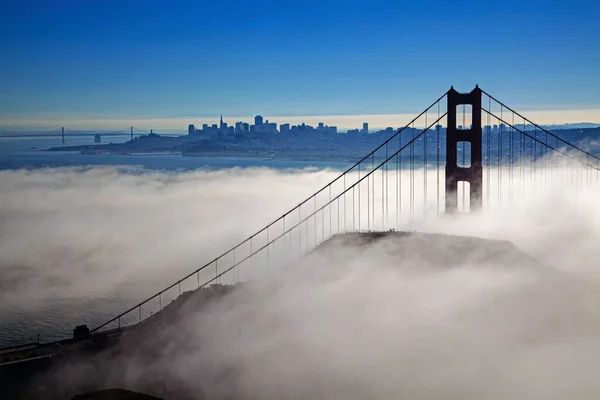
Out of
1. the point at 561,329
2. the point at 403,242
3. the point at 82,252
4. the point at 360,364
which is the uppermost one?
the point at 403,242

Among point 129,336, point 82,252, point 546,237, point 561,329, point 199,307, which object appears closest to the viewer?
point 561,329

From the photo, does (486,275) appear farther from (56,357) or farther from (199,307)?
(56,357)

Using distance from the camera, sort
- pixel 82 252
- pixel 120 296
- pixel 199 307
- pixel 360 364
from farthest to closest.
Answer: pixel 82 252 < pixel 120 296 < pixel 199 307 < pixel 360 364

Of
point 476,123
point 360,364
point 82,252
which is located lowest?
point 82,252

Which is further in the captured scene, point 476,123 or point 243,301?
point 243,301

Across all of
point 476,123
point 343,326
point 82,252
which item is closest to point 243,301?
point 343,326

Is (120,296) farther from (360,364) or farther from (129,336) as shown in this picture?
(360,364)

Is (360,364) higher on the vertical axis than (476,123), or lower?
lower

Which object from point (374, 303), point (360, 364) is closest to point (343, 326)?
point (374, 303)

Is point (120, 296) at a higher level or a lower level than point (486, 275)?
lower
